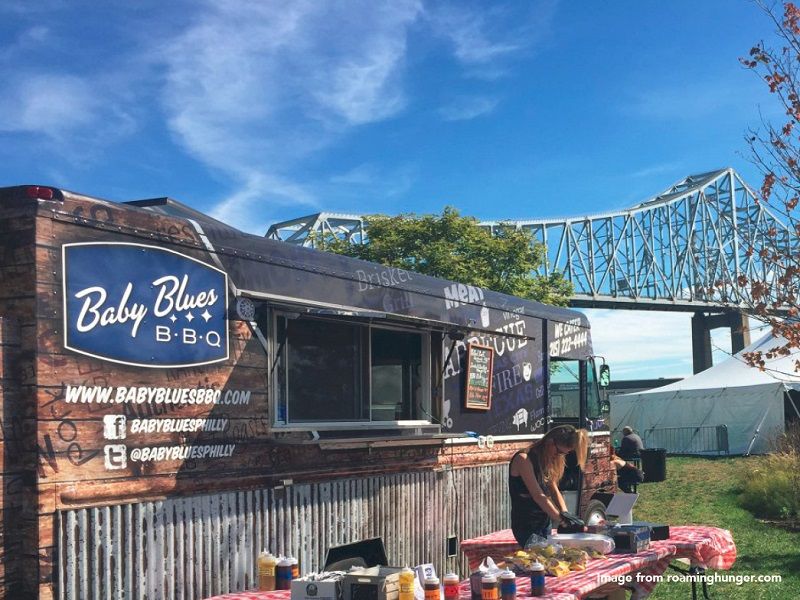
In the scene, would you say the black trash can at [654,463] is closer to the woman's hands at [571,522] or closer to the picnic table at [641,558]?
the picnic table at [641,558]

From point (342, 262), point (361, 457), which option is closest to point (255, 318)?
point (342, 262)

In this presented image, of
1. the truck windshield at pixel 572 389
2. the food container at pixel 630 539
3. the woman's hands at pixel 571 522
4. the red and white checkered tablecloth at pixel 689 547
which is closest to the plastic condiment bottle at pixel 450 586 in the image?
the woman's hands at pixel 571 522

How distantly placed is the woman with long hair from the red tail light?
143 inches

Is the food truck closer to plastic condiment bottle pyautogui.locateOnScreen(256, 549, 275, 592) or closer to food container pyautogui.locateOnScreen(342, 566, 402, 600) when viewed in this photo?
plastic condiment bottle pyautogui.locateOnScreen(256, 549, 275, 592)

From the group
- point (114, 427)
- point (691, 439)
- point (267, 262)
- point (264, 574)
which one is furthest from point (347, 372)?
point (691, 439)

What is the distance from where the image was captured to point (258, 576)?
5844 millimetres

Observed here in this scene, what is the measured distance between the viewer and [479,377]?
8555mm

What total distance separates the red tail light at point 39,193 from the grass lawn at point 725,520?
6684 millimetres

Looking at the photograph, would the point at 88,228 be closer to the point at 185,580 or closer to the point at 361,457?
the point at 185,580

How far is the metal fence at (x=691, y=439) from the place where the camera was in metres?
28.0

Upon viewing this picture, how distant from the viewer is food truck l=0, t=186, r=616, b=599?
4.64 m

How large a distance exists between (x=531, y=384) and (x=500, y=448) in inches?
37.9

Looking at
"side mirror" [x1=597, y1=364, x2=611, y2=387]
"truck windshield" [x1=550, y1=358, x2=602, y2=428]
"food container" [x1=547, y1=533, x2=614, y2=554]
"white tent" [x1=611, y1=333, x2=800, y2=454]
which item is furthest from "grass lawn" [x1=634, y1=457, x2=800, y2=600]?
"white tent" [x1=611, y1=333, x2=800, y2=454]

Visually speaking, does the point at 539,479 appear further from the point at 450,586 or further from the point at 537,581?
the point at 450,586
